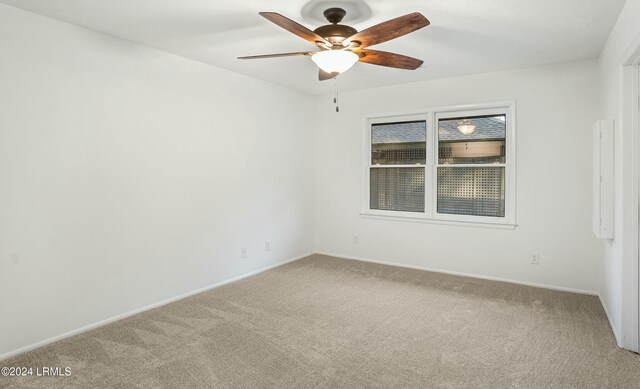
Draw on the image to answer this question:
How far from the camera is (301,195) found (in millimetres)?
5543

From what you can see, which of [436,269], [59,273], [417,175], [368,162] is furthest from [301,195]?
[59,273]

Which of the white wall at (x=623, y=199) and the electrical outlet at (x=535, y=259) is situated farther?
the electrical outlet at (x=535, y=259)

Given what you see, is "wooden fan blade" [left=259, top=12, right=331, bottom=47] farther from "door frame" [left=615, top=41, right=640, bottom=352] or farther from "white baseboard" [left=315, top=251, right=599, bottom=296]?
"white baseboard" [left=315, top=251, right=599, bottom=296]

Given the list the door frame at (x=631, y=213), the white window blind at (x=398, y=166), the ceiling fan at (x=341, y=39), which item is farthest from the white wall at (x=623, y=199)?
the white window blind at (x=398, y=166)

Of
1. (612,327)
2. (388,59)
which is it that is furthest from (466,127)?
(612,327)

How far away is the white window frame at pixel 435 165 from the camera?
14.1 ft

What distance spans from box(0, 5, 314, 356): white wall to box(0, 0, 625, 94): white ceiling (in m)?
0.27

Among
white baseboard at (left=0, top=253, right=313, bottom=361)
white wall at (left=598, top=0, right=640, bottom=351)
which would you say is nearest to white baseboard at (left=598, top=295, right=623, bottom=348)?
white wall at (left=598, top=0, right=640, bottom=351)

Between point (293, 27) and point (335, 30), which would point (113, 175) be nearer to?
point (293, 27)

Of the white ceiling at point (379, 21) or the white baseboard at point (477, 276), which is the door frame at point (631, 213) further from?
the white baseboard at point (477, 276)

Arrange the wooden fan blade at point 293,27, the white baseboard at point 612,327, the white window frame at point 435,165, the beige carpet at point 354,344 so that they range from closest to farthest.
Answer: the wooden fan blade at point 293,27 → the beige carpet at point 354,344 → the white baseboard at point 612,327 → the white window frame at point 435,165

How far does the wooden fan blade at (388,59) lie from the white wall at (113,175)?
1.95 m

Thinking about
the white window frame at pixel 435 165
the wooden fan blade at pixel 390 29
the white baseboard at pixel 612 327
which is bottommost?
the white baseboard at pixel 612 327

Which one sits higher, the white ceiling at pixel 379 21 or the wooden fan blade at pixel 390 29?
the white ceiling at pixel 379 21
